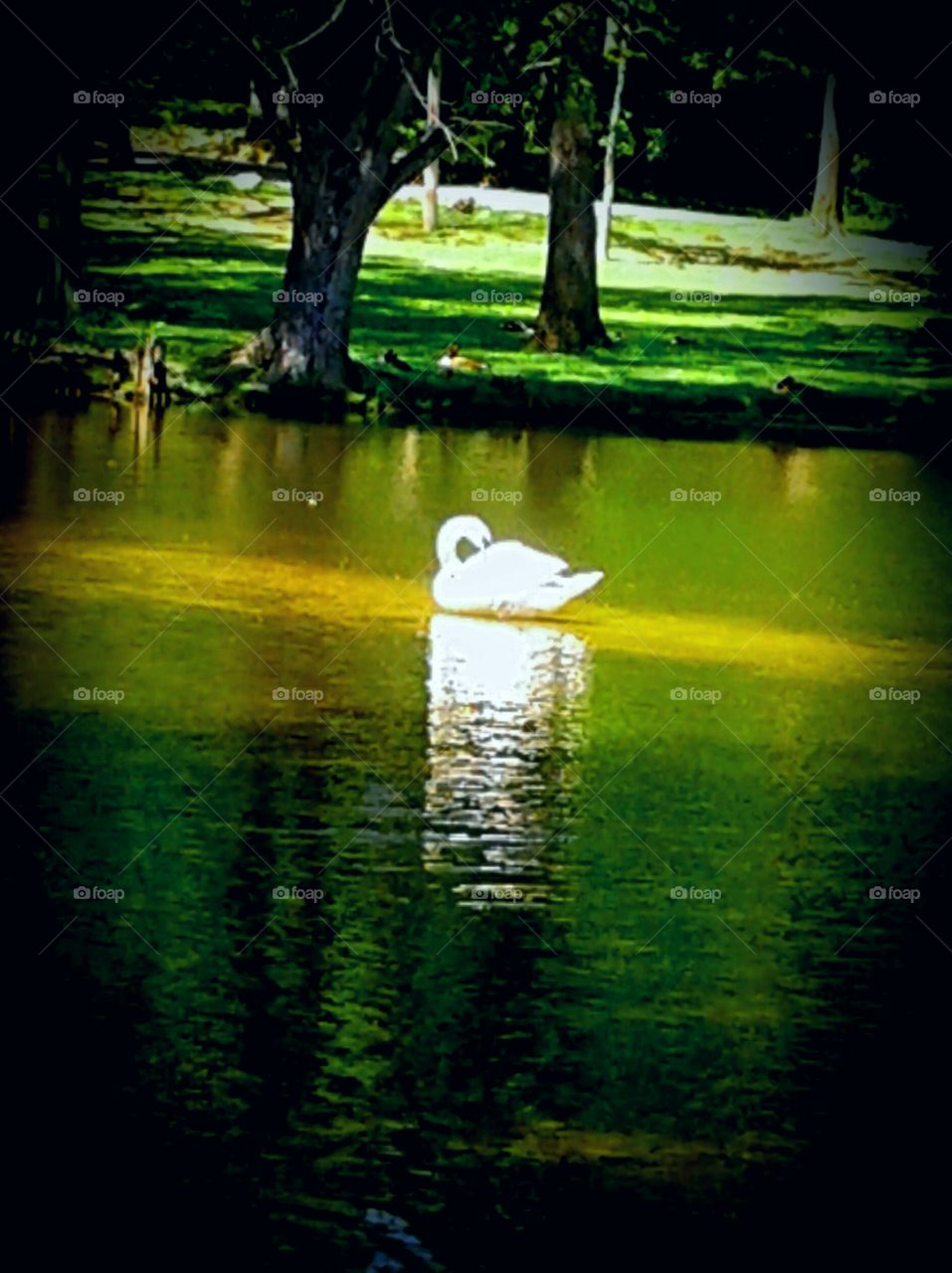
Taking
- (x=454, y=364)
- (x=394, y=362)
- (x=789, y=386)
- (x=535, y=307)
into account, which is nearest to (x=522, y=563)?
(x=394, y=362)

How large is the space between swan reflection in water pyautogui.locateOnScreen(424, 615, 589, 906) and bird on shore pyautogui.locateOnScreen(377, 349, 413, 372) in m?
10.6

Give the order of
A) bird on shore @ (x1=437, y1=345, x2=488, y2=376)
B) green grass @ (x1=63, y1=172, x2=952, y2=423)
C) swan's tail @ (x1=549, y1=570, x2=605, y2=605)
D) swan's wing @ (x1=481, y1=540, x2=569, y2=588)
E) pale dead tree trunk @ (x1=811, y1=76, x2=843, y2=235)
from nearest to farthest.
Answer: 1. swan's wing @ (x1=481, y1=540, x2=569, y2=588)
2. swan's tail @ (x1=549, y1=570, x2=605, y2=605)
3. bird on shore @ (x1=437, y1=345, x2=488, y2=376)
4. green grass @ (x1=63, y1=172, x2=952, y2=423)
5. pale dead tree trunk @ (x1=811, y1=76, x2=843, y2=235)

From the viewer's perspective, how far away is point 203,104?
82.1 feet

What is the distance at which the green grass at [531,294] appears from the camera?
25391 mm

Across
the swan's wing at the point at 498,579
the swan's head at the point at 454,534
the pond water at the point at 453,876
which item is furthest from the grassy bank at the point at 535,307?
the swan's wing at the point at 498,579

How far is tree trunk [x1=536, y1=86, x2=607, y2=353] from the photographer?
87.5 feet

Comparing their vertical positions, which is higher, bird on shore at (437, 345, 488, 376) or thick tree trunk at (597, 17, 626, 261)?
thick tree trunk at (597, 17, 626, 261)

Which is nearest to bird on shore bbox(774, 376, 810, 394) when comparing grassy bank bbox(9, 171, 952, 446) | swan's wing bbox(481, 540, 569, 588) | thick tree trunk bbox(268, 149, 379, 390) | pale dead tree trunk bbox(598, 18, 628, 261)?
grassy bank bbox(9, 171, 952, 446)

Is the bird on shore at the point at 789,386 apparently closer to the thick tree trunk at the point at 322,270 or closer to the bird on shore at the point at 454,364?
the bird on shore at the point at 454,364

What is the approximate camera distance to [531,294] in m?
27.5

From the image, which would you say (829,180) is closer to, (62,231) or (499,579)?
(62,231)

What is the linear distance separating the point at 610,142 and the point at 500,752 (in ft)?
49.9

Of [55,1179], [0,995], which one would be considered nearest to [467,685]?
[0,995]

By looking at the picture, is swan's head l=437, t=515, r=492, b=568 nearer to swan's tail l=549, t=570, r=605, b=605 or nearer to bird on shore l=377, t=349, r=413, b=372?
swan's tail l=549, t=570, r=605, b=605
